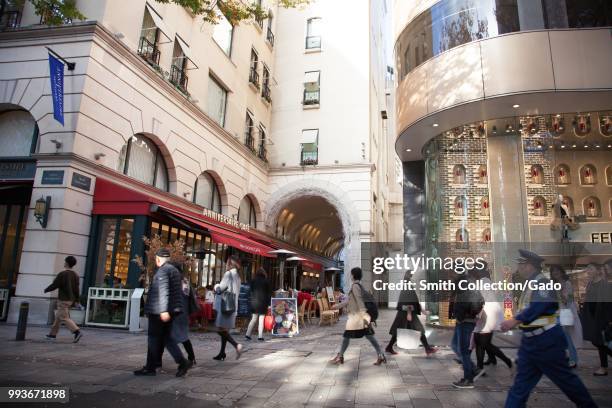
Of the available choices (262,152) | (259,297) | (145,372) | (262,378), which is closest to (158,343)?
(145,372)

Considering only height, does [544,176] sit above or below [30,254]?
above

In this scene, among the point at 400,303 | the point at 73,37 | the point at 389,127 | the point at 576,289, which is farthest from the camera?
the point at 389,127

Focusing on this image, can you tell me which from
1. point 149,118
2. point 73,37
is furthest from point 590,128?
point 73,37

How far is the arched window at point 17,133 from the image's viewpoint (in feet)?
37.5

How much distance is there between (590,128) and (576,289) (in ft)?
14.6

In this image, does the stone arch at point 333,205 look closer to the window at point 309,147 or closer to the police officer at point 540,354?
the window at point 309,147

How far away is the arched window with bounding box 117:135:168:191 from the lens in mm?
12609

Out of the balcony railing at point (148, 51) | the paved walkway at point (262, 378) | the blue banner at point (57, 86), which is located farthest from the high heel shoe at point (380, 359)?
the balcony railing at point (148, 51)

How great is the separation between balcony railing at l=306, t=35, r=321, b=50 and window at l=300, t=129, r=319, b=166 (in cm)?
519

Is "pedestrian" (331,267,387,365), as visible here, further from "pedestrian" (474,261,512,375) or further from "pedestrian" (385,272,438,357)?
"pedestrian" (474,261,512,375)

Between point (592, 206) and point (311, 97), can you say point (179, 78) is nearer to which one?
point (311, 97)

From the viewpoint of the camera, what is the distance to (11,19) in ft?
38.5

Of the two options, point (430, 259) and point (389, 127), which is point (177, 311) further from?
point (389, 127)

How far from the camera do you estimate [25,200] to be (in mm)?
11438
